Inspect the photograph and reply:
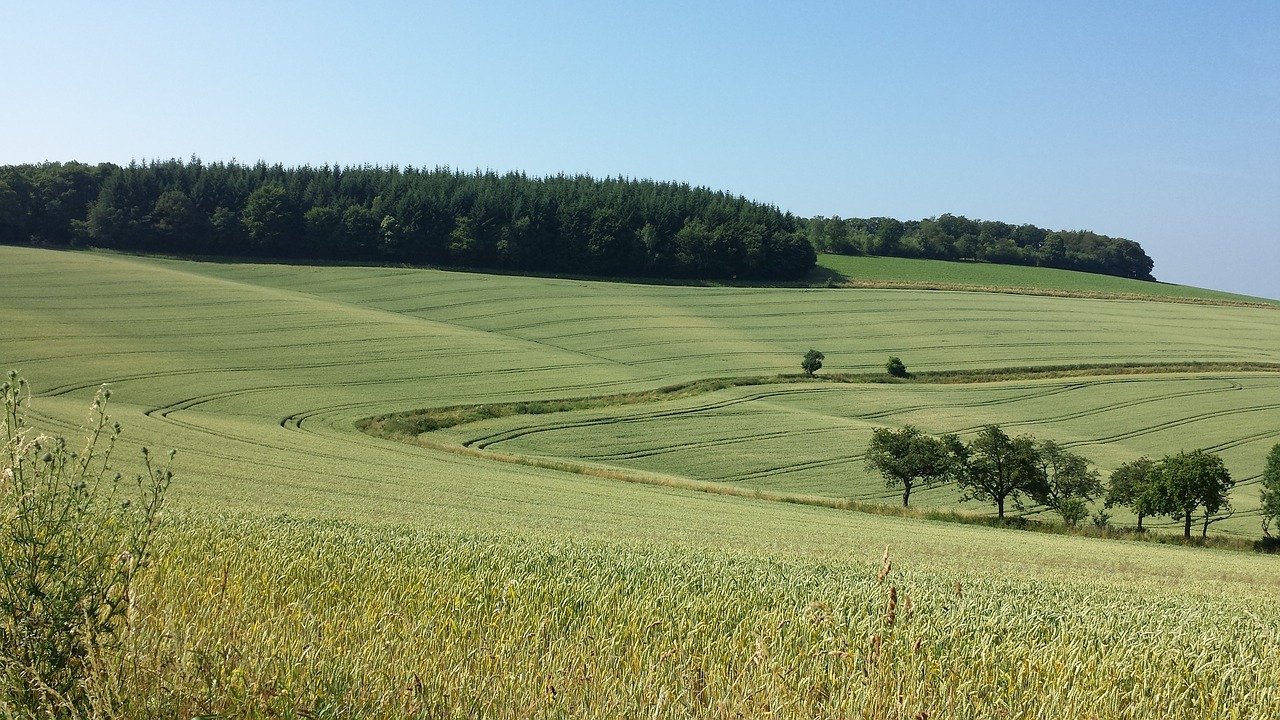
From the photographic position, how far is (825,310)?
82812 millimetres

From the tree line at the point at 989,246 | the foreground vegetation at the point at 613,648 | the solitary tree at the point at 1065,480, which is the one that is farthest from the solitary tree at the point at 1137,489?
the tree line at the point at 989,246

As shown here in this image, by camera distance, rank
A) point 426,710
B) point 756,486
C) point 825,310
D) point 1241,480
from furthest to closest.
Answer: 1. point 825,310
2. point 1241,480
3. point 756,486
4. point 426,710

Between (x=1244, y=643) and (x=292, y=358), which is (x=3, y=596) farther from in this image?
(x=292, y=358)

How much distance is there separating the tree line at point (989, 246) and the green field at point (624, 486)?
34.3 meters

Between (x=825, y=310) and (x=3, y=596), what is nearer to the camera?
(x=3, y=596)

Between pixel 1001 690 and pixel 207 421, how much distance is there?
129 ft

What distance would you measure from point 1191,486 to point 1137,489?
7.39 ft

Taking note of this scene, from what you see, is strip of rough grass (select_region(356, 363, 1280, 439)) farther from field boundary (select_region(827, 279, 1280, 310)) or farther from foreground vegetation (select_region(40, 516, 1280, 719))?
foreground vegetation (select_region(40, 516, 1280, 719))

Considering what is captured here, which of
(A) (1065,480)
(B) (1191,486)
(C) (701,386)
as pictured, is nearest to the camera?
(B) (1191,486)

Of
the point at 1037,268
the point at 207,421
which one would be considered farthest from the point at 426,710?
the point at 1037,268

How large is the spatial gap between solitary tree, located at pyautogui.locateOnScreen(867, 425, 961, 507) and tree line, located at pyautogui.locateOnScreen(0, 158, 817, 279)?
62541 millimetres

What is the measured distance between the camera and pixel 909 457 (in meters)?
37.3

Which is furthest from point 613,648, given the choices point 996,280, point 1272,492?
point 996,280

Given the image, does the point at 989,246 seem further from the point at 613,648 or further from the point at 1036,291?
the point at 613,648
